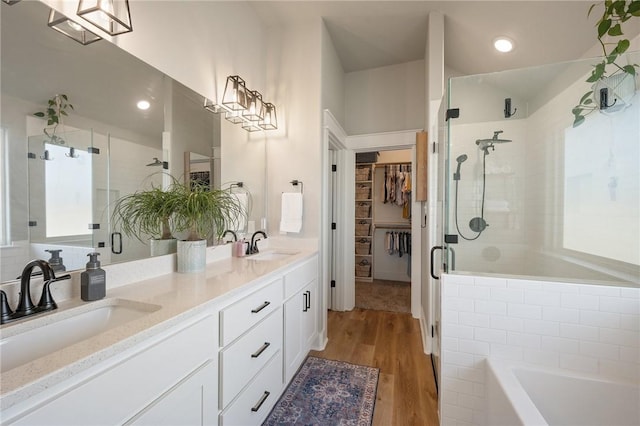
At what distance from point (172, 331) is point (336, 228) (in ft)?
8.52

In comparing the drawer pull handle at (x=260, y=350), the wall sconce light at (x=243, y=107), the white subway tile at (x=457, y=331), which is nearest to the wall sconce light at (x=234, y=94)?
the wall sconce light at (x=243, y=107)

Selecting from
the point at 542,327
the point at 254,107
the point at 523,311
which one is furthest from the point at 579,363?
the point at 254,107

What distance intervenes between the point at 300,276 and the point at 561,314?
61.3 inches

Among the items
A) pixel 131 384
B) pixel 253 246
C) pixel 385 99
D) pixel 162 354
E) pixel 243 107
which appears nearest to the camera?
pixel 131 384

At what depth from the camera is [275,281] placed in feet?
5.47

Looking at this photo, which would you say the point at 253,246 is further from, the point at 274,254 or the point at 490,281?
the point at 490,281

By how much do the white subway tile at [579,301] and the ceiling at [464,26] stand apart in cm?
207

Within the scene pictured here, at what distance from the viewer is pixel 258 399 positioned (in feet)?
4.81

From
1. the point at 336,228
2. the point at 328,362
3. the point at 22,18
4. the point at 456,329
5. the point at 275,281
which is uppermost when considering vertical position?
the point at 22,18

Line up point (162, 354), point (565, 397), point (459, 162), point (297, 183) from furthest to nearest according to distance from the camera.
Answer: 1. point (297, 183)
2. point (459, 162)
3. point (565, 397)
4. point (162, 354)

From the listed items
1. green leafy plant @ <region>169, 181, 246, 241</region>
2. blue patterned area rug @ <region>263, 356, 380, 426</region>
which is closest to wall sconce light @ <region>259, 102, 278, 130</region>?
green leafy plant @ <region>169, 181, 246, 241</region>

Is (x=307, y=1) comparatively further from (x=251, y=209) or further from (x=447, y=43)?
(x=251, y=209)

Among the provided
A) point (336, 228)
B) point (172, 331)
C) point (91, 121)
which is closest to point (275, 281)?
point (172, 331)

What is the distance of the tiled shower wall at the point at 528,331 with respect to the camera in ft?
4.34
